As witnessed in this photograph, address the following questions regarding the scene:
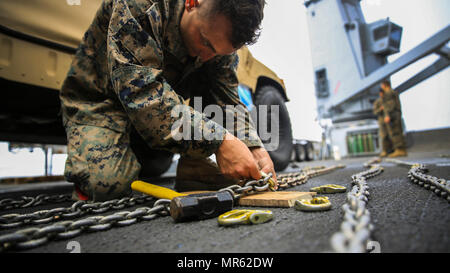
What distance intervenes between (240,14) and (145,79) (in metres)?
0.49

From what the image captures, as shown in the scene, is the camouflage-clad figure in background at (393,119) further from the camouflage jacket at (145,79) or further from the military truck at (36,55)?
Answer: the military truck at (36,55)

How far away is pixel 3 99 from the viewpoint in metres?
1.71

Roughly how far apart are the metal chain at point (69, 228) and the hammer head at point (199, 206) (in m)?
0.08

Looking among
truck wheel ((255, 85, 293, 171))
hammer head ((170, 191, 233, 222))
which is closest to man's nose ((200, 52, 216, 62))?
hammer head ((170, 191, 233, 222))

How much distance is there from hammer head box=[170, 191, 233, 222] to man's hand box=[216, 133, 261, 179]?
0.61ft

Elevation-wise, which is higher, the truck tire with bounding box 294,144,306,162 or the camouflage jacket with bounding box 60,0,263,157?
the camouflage jacket with bounding box 60,0,263,157

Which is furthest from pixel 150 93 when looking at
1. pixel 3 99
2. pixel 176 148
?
pixel 3 99

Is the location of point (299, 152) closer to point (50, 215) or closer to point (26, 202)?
point (26, 202)

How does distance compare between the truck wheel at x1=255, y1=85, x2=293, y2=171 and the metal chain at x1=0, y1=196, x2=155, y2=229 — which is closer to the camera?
the metal chain at x1=0, y1=196, x2=155, y2=229

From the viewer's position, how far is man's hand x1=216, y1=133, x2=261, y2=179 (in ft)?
3.22

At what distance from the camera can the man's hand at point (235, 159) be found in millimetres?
980

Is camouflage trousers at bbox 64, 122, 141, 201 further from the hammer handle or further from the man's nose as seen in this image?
the man's nose
